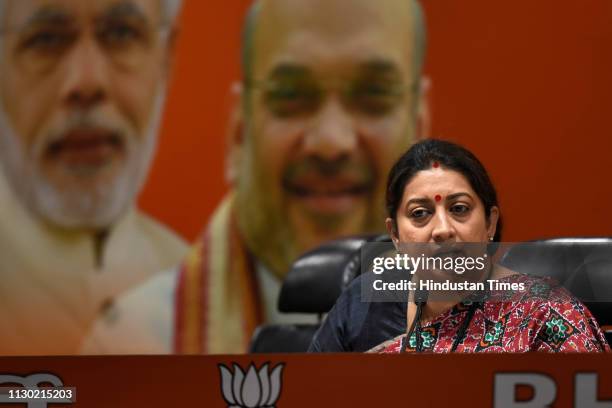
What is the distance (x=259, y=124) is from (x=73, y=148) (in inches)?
26.7

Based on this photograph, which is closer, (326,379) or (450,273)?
(326,379)

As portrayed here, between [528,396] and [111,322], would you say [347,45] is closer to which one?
[111,322]

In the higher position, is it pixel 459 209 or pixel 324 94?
pixel 324 94

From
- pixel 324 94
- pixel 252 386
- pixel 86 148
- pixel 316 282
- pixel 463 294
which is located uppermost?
pixel 324 94

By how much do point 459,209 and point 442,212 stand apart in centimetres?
3

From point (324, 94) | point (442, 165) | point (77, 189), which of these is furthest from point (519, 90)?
point (442, 165)

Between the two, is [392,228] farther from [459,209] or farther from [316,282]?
[316,282]

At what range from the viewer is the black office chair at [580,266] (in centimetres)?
194

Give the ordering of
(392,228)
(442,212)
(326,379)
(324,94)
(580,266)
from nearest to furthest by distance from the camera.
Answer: (326,379) < (442,212) < (392,228) < (580,266) < (324,94)

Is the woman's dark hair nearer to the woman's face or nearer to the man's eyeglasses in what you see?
the woman's face

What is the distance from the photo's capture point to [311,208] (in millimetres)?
3871

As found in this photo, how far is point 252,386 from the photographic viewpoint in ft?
4.80

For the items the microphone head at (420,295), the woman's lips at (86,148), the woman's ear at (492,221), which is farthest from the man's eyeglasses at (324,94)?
the microphone head at (420,295)

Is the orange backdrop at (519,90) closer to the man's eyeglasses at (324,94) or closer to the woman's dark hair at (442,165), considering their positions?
the man's eyeglasses at (324,94)
